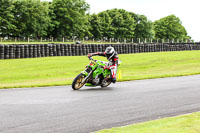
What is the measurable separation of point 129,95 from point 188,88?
2750mm

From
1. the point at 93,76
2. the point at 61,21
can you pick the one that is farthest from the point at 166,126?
the point at 61,21

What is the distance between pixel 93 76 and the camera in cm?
1136

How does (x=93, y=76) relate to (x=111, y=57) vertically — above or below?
below

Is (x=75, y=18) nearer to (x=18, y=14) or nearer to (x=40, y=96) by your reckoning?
(x=18, y=14)

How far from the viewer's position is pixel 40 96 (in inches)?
378

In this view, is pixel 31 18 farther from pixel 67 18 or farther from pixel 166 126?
pixel 166 126

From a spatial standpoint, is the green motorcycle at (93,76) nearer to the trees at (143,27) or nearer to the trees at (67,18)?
the trees at (67,18)

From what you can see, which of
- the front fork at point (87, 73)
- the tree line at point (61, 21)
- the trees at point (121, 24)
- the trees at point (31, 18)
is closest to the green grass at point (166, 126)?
the front fork at point (87, 73)

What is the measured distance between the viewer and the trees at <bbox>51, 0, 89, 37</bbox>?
77.6 m

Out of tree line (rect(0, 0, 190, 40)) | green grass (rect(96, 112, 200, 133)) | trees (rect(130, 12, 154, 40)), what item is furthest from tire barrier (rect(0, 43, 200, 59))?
trees (rect(130, 12, 154, 40))

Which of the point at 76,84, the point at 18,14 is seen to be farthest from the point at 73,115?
the point at 18,14

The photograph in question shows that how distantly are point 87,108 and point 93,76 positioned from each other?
3685mm

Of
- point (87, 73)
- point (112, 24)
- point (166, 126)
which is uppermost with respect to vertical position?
point (112, 24)

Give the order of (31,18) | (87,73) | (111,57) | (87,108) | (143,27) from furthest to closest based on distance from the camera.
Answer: (143,27), (31,18), (111,57), (87,73), (87,108)
